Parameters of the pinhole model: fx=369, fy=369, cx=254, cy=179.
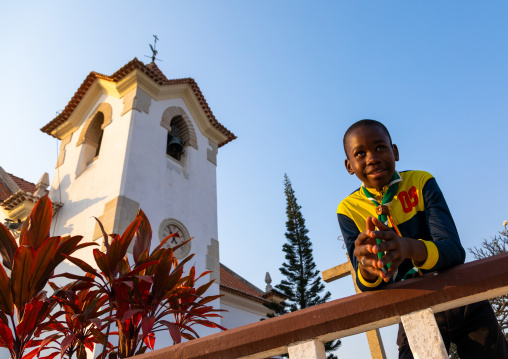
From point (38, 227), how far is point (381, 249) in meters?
3.11

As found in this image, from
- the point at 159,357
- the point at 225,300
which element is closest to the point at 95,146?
the point at 225,300

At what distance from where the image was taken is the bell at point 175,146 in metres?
11.2

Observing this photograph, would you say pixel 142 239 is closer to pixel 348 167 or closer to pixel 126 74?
pixel 348 167

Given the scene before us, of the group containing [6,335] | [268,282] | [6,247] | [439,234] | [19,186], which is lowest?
[439,234]

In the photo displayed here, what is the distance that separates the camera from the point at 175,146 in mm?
11328

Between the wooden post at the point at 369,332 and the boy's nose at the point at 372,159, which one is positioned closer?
the boy's nose at the point at 372,159

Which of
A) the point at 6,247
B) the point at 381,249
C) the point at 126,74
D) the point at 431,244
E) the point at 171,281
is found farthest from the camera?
the point at 126,74

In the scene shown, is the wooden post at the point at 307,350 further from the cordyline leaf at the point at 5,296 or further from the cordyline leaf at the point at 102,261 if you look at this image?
the cordyline leaf at the point at 5,296

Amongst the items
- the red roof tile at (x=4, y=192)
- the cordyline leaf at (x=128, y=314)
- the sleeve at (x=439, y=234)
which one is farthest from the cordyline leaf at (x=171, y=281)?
the red roof tile at (x=4, y=192)

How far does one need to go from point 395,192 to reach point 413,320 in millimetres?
557

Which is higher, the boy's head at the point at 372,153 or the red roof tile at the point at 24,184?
the red roof tile at the point at 24,184

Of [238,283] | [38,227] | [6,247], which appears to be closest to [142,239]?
[38,227]

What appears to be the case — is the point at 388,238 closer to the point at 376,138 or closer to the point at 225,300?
the point at 376,138

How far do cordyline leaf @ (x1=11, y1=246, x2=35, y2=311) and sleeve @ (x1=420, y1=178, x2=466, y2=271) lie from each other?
272 centimetres
